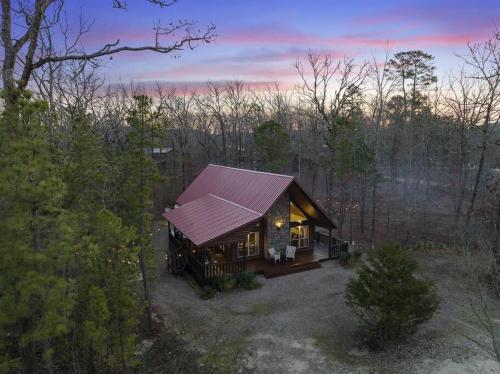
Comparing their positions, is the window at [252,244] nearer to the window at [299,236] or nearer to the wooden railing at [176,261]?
the window at [299,236]

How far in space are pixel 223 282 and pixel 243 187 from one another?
612 centimetres

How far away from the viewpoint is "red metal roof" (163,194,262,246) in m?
16.0

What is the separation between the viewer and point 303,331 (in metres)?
12.1

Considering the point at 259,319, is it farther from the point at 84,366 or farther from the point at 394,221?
the point at 394,221

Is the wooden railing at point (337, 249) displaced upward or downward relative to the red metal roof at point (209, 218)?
downward

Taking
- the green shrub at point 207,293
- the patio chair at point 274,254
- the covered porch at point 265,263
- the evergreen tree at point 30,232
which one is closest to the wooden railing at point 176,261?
the covered porch at point 265,263

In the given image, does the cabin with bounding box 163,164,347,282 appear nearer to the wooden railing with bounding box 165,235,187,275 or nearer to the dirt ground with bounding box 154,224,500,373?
the wooden railing with bounding box 165,235,187,275

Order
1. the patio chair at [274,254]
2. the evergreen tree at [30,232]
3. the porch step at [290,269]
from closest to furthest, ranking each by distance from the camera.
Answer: the evergreen tree at [30,232] < the porch step at [290,269] < the patio chair at [274,254]

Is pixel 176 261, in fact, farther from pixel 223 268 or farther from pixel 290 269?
pixel 290 269

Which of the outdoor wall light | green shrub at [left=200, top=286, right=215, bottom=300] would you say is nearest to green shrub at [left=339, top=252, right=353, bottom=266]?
the outdoor wall light

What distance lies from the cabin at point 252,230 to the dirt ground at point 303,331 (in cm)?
128

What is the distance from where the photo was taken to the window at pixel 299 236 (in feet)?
63.8

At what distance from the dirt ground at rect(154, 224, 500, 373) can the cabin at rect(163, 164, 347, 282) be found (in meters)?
1.28

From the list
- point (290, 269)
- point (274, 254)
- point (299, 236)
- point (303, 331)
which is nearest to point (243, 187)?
point (274, 254)
